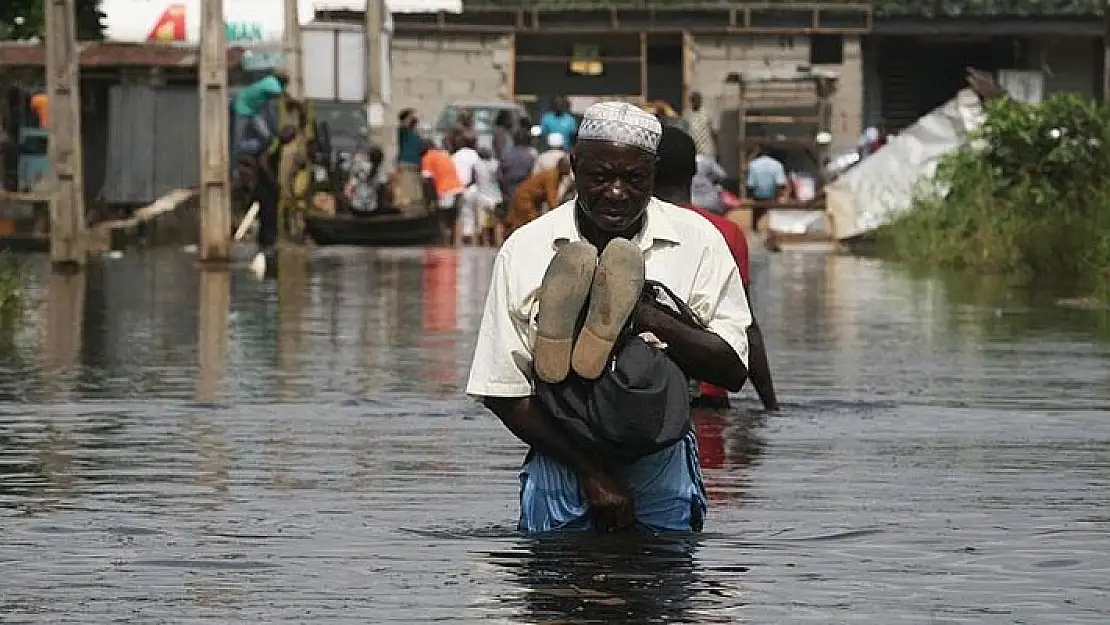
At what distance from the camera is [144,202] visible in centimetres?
3994

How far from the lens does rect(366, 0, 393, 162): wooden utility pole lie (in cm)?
4328

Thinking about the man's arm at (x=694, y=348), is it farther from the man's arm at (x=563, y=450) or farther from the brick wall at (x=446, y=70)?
the brick wall at (x=446, y=70)

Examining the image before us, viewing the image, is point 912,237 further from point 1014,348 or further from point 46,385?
point 46,385

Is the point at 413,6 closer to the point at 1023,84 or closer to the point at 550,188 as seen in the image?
the point at 1023,84

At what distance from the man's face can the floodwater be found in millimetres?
999

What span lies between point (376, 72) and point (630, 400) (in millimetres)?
36793

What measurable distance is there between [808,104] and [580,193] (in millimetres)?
41137

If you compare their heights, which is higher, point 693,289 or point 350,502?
point 693,289

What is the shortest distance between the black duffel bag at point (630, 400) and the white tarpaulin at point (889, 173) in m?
30.1

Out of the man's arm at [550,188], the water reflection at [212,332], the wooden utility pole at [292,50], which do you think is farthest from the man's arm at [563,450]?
the wooden utility pole at [292,50]

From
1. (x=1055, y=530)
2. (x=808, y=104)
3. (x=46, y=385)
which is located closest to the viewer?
(x=1055, y=530)

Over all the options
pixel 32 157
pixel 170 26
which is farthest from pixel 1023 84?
pixel 32 157

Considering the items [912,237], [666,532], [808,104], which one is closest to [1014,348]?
[666,532]

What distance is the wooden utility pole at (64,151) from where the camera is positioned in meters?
27.6
